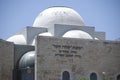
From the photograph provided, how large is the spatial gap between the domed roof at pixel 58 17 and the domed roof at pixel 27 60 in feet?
15.8

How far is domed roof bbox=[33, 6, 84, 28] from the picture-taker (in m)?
28.9

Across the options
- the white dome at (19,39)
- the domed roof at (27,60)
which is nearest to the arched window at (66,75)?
the domed roof at (27,60)

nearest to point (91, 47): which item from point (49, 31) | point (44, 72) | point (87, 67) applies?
point (87, 67)

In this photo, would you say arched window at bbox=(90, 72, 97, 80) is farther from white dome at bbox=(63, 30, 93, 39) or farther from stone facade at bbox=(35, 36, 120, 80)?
white dome at bbox=(63, 30, 93, 39)

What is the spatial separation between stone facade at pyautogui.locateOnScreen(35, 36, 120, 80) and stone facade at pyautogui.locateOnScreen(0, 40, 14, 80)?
2.83 metres

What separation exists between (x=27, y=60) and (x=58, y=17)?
5.95m

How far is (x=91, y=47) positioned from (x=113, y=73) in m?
2.31

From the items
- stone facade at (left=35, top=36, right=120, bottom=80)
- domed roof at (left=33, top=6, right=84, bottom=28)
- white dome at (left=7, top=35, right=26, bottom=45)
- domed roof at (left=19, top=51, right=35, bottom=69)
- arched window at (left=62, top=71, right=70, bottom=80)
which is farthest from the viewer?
domed roof at (left=33, top=6, right=84, bottom=28)

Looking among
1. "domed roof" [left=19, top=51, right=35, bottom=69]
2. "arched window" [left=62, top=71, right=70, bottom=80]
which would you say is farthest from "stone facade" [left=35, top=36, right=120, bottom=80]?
"domed roof" [left=19, top=51, right=35, bottom=69]

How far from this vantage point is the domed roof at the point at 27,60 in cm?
2409

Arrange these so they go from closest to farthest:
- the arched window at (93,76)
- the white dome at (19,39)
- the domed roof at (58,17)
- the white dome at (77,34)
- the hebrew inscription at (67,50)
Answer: the hebrew inscription at (67,50)
the arched window at (93,76)
the white dome at (77,34)
the white dome at (19,39)
the domed roof at (58,17)

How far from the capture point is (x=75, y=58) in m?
23.4

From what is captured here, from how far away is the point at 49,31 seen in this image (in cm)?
2845

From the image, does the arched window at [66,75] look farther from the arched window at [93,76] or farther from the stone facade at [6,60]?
the stone facade at [6,60]
